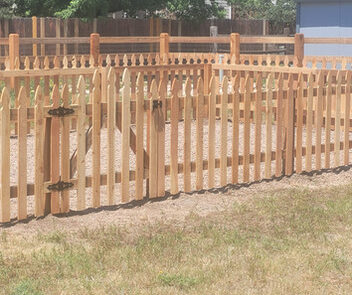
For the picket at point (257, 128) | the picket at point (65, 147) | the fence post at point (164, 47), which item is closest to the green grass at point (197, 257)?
the picket at point (65, 147)

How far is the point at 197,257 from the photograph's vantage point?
6.57m

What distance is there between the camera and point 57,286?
5.88 metres

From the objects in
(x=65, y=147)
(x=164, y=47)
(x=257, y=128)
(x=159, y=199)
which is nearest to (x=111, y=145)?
(x=65, y=147)

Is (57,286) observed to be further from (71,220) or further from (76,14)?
(76,14)

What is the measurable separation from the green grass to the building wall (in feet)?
56.9

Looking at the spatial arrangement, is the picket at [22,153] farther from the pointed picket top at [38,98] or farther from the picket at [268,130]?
the picket at [268,130]

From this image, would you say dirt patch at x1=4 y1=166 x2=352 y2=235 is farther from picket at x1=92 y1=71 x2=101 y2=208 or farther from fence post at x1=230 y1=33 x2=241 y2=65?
fence post at x1=230 y1=33 x2=241 y2=65

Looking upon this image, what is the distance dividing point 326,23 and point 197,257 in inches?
777

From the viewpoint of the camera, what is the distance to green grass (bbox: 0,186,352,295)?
19.5 ft

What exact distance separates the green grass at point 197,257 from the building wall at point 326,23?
56.9 ft

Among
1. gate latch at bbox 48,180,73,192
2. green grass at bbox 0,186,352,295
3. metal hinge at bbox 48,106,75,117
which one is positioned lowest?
green grass at bbox 0,186,352,295

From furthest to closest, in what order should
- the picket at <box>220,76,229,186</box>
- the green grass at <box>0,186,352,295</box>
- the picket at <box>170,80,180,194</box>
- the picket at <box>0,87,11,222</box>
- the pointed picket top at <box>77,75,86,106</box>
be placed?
the picket at <box>220,76,229,186</box>
the picket at <box>170,80,180,194</box>
the pointed picket top at <box>77,75,86,106</box>
the picket at <box>0,87,11,222</box>
the green grass at <box>0,186,352,295</box>

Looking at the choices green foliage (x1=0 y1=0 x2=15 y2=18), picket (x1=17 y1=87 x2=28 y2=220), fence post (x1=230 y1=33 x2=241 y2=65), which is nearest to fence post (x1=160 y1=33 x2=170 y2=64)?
fence post (x1=230 y1=33 x2=241 y2=65)

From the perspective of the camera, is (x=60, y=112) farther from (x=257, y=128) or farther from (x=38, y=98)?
(x=257, y=128)
